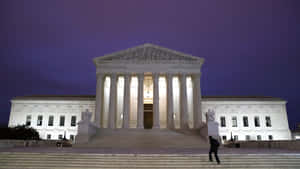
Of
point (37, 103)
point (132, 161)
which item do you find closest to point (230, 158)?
point (132, 161)

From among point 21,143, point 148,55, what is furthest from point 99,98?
point 21,143

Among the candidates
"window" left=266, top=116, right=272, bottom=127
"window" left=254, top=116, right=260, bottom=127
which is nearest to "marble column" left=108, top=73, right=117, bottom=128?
"window" left=254, top=116, right=260, bottom=127

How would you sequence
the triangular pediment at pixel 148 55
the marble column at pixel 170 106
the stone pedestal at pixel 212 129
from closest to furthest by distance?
the stone pedestal at pixel 212 129
the marble column at pixel 170 106
the triangular pediment at pixel 148 55

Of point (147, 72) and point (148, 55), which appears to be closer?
point (147, 72)

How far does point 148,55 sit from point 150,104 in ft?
35.7

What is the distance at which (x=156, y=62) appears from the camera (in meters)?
39.8

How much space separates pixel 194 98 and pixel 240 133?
17992 millimetres

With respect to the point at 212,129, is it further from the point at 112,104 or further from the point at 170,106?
the point at 112,104

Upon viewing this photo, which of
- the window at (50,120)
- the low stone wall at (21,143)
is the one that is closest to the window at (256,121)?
the low stone wall at (21,143)

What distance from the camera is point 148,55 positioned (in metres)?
40.1

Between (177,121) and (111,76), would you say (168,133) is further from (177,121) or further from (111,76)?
(111,76)

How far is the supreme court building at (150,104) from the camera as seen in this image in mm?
38531

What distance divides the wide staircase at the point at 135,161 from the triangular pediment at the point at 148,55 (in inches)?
1089

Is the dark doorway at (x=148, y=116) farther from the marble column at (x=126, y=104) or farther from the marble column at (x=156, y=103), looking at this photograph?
the marble column at (x=126, y=104)
